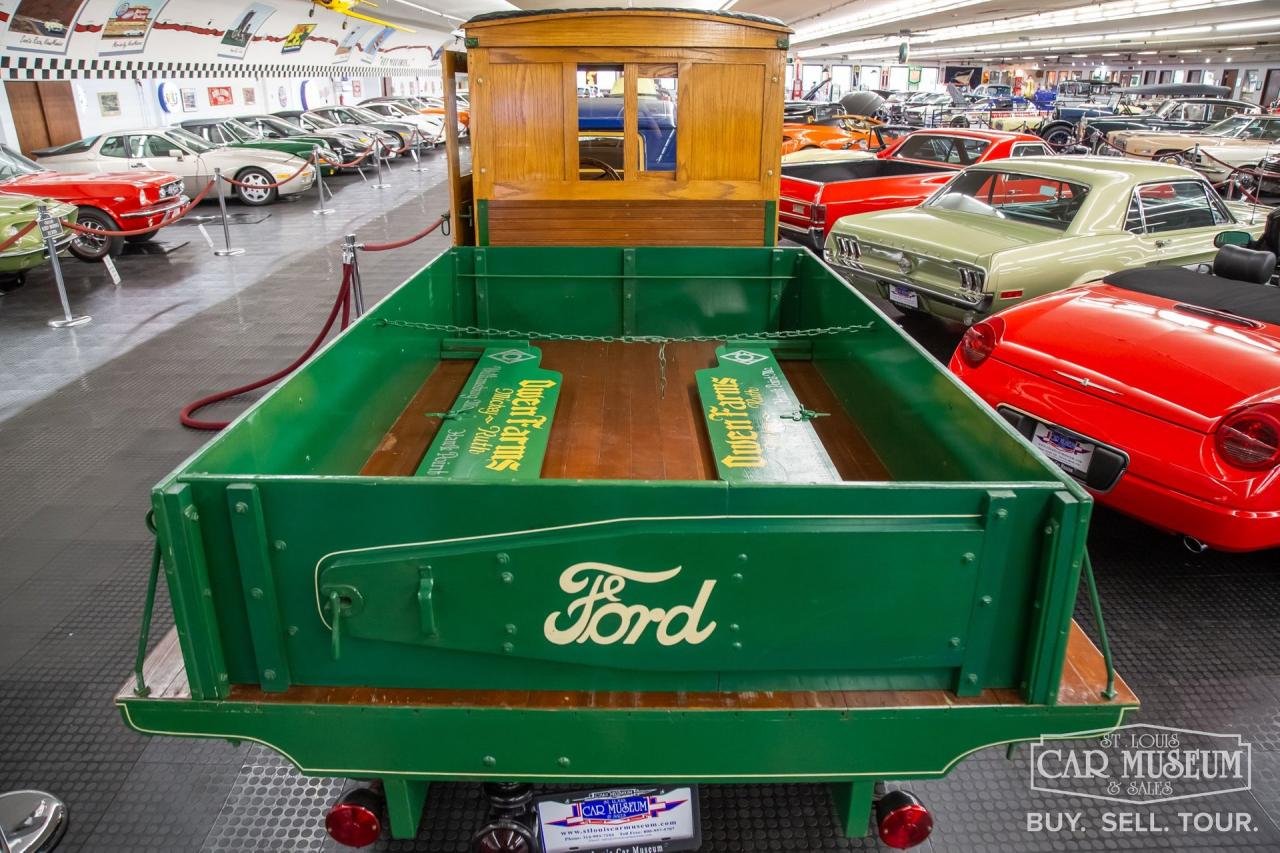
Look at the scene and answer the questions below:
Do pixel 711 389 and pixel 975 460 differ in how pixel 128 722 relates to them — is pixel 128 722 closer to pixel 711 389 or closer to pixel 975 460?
pixel 975 460

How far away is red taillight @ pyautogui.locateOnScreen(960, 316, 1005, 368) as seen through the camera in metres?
4.91

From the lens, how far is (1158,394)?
158 inches

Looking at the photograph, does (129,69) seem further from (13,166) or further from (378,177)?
(13,166)

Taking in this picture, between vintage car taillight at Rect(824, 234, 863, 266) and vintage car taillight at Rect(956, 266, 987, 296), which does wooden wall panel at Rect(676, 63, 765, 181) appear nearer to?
A: vintage car taillight at Rect(956, 266, 987, 296)

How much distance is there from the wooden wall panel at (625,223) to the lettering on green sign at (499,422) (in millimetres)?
878

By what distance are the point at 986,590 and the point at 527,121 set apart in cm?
437

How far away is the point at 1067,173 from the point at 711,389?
4.45m

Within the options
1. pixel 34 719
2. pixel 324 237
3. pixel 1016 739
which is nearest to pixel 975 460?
pixel 1016 739

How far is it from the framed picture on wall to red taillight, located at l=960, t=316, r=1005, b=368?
21451 mm

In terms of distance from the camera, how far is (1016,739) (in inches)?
86.5

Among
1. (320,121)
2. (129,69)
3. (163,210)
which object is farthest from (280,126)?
(163,210)

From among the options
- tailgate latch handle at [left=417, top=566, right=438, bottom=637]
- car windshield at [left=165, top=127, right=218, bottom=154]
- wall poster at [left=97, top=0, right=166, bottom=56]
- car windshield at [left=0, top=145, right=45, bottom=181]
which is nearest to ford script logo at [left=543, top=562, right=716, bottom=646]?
tailgate latch handle at [left=417, top=566, right=438, bottom=637]

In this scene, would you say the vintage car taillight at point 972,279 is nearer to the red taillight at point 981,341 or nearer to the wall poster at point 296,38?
the red taillight at point 981,341

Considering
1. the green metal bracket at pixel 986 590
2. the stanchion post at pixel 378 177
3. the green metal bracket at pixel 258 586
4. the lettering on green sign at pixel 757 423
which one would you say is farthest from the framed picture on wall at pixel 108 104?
the green metal bracket at pixel 986 590
